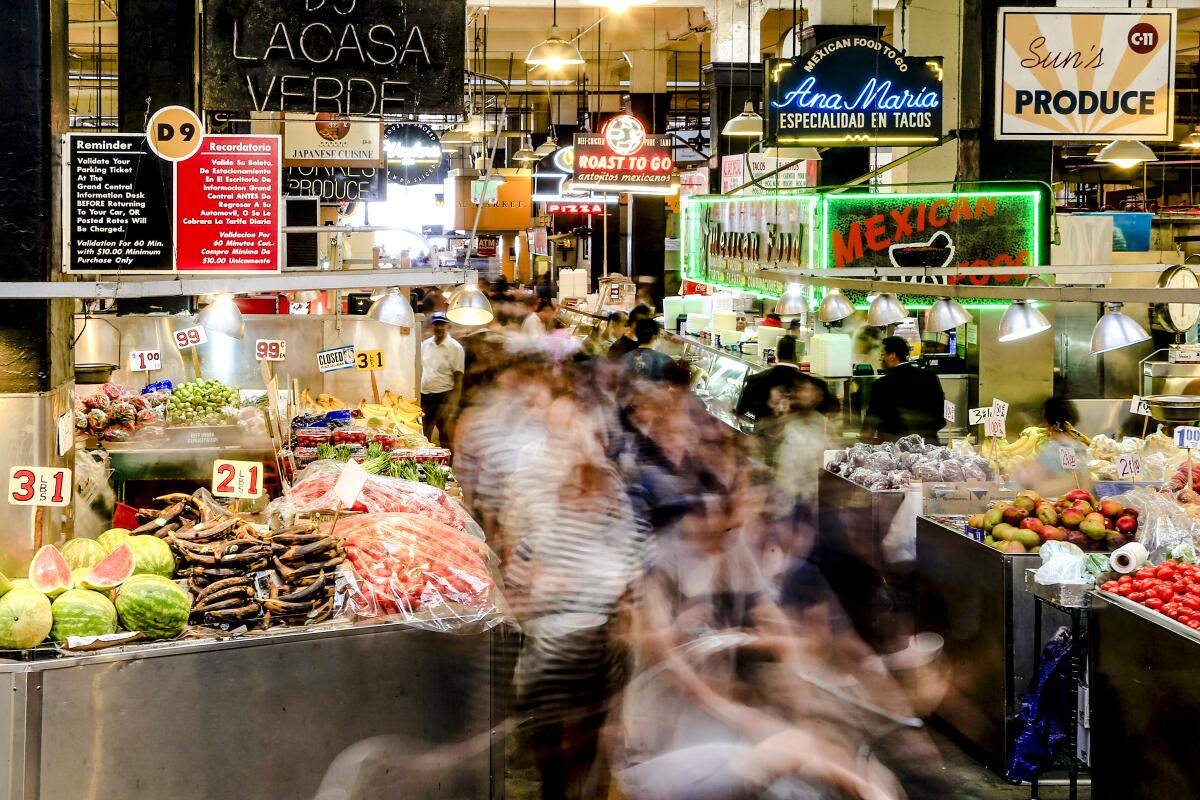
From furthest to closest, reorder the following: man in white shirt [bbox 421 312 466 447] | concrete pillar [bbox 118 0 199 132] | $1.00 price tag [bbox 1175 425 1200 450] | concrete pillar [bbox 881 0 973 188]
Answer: concrete pillar [bbox 881 0 973 188], man in white shirt [bbox 421 312 466 447], concrete pillar [bbox 118 0 199 132], $1.00 price tag [bbox 1175 425 1200 450]

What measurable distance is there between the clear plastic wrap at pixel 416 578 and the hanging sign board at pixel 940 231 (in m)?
6.72

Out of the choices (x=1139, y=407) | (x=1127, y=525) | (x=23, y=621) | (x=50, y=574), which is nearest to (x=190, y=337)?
(x=50, y=574)

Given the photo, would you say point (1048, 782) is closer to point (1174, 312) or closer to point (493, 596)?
point (493, 596)

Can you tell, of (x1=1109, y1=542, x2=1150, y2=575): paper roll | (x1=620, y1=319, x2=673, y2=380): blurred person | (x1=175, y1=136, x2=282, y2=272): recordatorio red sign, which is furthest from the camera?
(x1=620, y1=319, x2=673, y2=380): blurred person

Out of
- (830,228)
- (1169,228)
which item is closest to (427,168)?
(830,228)

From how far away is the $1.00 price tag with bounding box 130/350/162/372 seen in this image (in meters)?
9.65

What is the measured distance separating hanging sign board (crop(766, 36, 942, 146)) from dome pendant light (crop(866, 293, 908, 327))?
1.94m

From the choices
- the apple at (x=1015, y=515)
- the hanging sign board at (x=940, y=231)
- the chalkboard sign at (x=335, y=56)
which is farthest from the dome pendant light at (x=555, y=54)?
the apple at (x=1015, y=515)

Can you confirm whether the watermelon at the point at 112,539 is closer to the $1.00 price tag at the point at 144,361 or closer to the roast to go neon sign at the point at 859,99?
the $1.00 price tag at the point at 144,361

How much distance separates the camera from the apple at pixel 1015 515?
6.69m

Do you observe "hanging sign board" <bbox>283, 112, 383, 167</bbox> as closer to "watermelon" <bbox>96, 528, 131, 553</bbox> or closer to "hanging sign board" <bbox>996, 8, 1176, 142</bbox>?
"hanging sign board" <bbox>996, 8, 1176, 142</bbox>

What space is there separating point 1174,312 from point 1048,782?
964 cm

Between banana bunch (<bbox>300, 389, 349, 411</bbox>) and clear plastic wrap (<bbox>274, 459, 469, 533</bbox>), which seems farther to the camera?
banana bunch (<bbox>300, 389, 349, 411</bbox>)

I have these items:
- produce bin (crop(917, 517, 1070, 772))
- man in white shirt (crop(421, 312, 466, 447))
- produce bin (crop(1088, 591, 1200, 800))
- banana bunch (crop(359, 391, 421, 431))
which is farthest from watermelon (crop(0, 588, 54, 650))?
man in white shirt (crop(421, 312, 466, 447))
